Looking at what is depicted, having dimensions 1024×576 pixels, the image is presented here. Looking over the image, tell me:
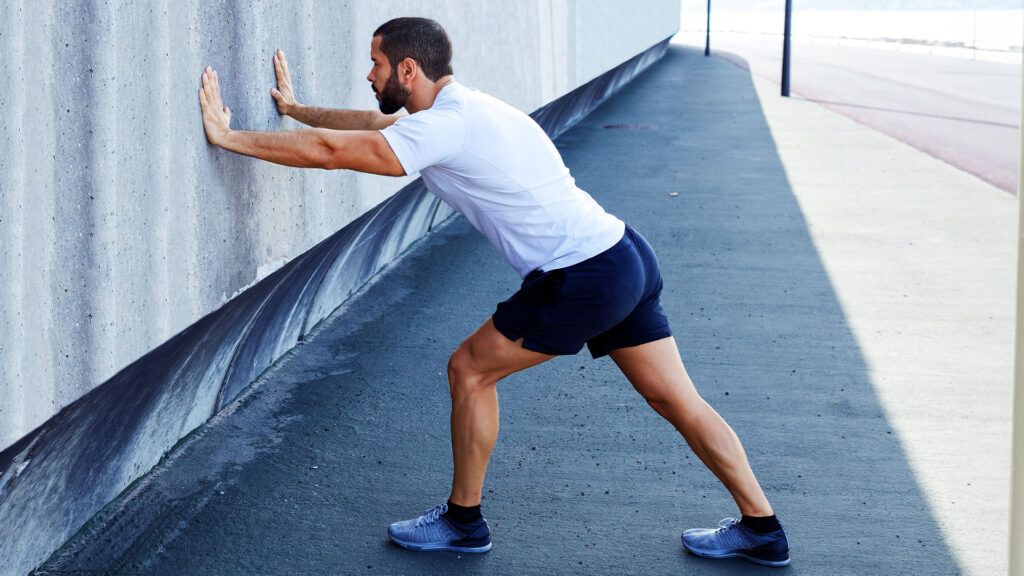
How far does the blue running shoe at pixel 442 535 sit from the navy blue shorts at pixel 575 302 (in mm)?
722

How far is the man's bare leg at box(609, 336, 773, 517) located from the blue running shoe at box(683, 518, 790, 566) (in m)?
0.09

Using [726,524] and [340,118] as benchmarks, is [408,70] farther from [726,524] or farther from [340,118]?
[726,524]

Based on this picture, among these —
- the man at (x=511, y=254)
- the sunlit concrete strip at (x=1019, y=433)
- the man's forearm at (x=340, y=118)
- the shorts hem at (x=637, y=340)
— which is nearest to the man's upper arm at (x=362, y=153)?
the man at (x=511, y=254)

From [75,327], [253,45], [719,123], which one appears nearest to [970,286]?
[253,45]

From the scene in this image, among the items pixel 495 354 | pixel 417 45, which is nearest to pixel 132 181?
pixel 417 45

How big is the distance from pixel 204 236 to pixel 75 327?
2.89ft

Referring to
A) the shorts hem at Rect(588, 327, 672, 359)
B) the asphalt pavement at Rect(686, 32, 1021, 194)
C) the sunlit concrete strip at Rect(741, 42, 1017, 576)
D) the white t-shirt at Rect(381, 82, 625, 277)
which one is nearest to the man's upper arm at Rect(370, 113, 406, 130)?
the white t-shirt at Rect(381, 82, 625, 277)

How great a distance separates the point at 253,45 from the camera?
14.4 ft

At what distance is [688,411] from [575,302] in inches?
21.9

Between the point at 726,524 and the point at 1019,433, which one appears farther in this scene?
the point at 726,524

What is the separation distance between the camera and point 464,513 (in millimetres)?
3973

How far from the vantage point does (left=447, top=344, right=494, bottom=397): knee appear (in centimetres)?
377

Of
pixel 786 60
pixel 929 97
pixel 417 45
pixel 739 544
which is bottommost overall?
pixel 929 97

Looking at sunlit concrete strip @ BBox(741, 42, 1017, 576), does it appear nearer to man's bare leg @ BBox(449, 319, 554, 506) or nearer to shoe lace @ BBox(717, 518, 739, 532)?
shoe lace @ BBox(717, 518, 739, 532)
